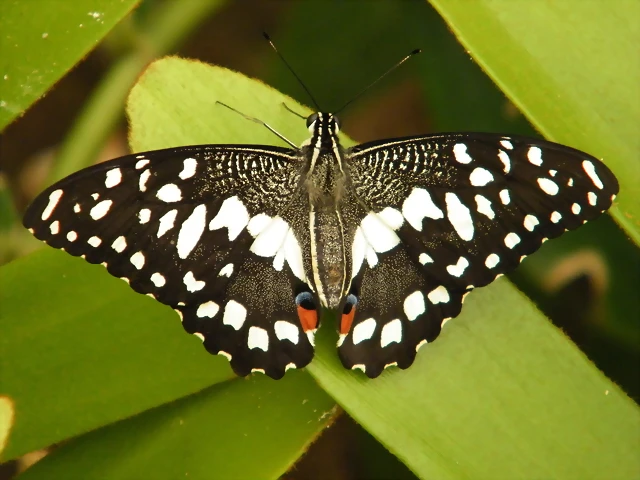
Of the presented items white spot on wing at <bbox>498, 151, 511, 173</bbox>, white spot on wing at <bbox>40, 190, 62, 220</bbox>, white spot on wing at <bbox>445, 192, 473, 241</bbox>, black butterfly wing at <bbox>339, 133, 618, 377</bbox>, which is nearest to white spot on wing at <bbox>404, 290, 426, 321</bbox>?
black butterfly wing at <bbox>339, 133, 618, 377</bbox>

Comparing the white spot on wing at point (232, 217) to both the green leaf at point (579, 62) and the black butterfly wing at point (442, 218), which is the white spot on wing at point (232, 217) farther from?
the green leaf at point (579, 62)

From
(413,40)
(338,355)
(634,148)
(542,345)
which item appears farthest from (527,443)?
(413,40)

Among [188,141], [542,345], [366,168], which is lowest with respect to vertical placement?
[542,345]

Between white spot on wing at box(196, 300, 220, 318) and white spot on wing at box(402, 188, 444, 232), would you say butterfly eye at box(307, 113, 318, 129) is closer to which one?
white spot on wing at box(402, 188, 444, 232)

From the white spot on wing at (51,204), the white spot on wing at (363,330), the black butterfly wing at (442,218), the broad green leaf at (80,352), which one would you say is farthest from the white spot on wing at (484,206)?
the white spot on wing at (51,204)

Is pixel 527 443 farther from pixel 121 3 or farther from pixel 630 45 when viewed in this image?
pixel 121 3

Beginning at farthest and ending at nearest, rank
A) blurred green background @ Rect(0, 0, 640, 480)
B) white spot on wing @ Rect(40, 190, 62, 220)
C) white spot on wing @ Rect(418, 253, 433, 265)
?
blurred green background @ Rect(0, 0, 640, 480), white spot on wing @ Rect(418, 253, 433, 265), white spot on wing @ Rect(40, 190, 62, 220)

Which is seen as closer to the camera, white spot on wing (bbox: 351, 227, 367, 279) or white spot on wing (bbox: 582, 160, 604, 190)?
white spot on wing (bbox: 582, 160, 604, 190)

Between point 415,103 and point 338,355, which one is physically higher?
point 338,355

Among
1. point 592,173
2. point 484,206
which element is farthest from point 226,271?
point 592,173
